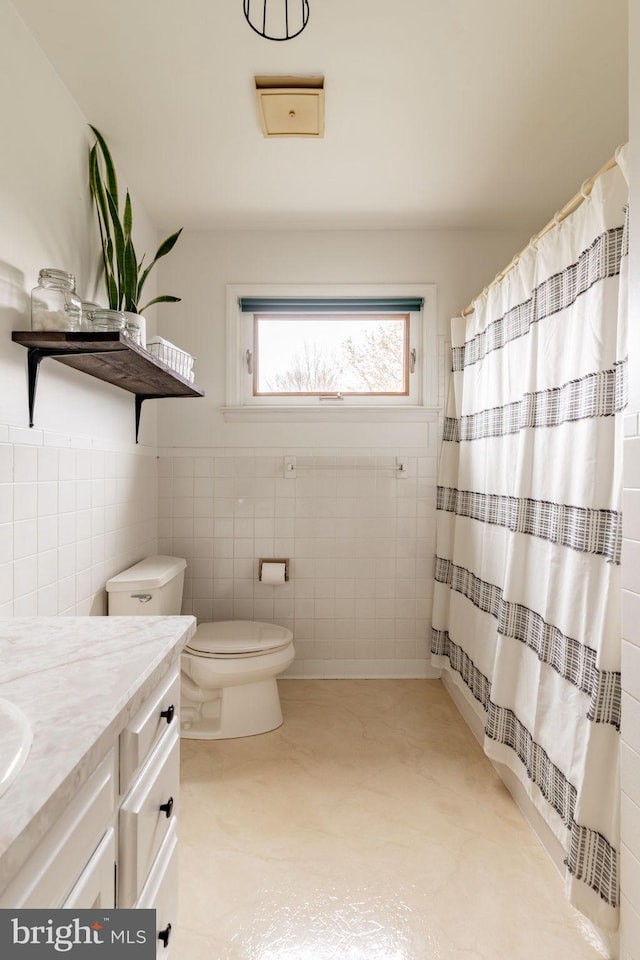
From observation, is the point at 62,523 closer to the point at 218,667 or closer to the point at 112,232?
the point at 218,667

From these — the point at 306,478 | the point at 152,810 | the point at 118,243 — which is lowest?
the point at 152,810

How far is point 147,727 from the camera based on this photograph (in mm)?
974

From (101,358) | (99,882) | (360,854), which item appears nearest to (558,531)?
(360,854)

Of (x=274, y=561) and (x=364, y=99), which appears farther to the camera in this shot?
(x=274, y=561)

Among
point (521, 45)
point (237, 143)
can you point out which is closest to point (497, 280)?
point (521, 45)

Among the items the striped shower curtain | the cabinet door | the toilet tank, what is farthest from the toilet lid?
the cabinet door

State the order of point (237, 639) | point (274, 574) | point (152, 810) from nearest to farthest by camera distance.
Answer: point (152, 810), point (237, 639), point (274, 574)

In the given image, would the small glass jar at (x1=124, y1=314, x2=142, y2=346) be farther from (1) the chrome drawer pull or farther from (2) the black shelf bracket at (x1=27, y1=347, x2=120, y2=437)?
(1) the chrome drawer pull

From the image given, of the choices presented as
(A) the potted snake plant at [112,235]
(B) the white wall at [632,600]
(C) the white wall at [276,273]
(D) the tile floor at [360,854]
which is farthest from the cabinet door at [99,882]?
(C) the white wall at [276,273]

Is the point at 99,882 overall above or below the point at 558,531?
below

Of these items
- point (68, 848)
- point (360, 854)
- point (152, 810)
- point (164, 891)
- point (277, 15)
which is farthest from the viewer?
point (360, 854)

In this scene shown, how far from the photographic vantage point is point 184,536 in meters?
2.90

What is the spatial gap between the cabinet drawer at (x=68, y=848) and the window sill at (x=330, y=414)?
7.16ft

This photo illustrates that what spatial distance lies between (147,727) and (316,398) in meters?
2.14
